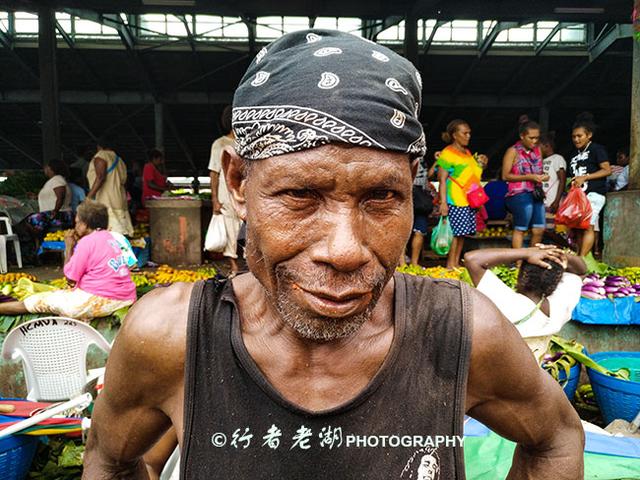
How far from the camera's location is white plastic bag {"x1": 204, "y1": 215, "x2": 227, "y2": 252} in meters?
5.98

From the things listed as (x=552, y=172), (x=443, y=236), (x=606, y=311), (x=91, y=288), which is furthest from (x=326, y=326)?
(x=552, y=172)

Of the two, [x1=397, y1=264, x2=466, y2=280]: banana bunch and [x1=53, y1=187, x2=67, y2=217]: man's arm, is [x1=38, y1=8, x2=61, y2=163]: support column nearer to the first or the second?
[x1=53, y1=187, x2=67, y2=217]: man's arm

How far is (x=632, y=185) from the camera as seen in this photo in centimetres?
699

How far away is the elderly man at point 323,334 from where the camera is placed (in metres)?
0.97

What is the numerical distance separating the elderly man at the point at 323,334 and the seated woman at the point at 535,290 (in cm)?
209

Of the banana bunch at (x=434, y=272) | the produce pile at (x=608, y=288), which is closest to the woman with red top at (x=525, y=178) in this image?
the banana bunch at (x=434, y=272)

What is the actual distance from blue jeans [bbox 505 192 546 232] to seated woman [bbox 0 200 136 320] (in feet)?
15.5

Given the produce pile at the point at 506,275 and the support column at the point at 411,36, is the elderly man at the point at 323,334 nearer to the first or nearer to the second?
the produce pile at the point at 506,275

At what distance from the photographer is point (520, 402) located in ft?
3.94

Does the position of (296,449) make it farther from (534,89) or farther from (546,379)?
(534,89)

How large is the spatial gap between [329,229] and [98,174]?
8.05m

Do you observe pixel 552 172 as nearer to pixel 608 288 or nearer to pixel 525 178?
pixel 525 178

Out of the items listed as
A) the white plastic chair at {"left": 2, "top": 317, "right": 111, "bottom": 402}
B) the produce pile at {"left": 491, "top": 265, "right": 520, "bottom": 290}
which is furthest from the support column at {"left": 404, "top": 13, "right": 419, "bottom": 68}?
the white plastic chair at {"left": 2, "top": 317, "right": 111, "bottom": 402}

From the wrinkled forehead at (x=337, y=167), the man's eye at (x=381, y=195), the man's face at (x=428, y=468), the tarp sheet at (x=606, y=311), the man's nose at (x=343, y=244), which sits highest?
the wrinkled forehead at (x=337, y=167)
